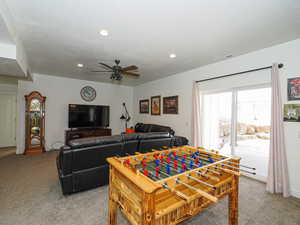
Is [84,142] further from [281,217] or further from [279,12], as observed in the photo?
[279,12]

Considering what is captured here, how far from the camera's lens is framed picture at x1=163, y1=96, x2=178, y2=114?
4613 millimetres

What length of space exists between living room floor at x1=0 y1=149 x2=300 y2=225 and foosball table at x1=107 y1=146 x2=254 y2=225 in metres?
0.45

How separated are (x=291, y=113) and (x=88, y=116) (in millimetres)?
5643

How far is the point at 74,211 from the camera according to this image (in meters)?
1.87

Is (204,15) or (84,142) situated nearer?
(204,15)

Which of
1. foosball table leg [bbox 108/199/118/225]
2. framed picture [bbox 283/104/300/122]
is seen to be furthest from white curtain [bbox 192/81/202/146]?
foosball table leg [bbox 108/199/118/225]

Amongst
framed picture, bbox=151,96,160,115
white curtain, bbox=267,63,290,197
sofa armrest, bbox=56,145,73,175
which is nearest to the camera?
sofa armrest, bbox=56,145,73,175

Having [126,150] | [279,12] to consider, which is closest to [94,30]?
[126,150]

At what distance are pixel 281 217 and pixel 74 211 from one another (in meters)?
2.74

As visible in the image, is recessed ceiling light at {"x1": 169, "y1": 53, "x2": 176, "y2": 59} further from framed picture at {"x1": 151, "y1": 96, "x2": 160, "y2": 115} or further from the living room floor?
the living room floor

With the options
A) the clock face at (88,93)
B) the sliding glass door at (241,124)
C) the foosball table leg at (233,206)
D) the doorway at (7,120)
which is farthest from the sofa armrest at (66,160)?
the doorway at (7,120)

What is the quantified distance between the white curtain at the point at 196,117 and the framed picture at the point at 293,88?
1783mm

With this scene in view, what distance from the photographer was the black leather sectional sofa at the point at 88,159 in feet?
6.97

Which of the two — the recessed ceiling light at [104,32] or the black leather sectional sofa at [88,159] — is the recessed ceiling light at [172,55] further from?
the black leather sectional sofa at [88,159]
